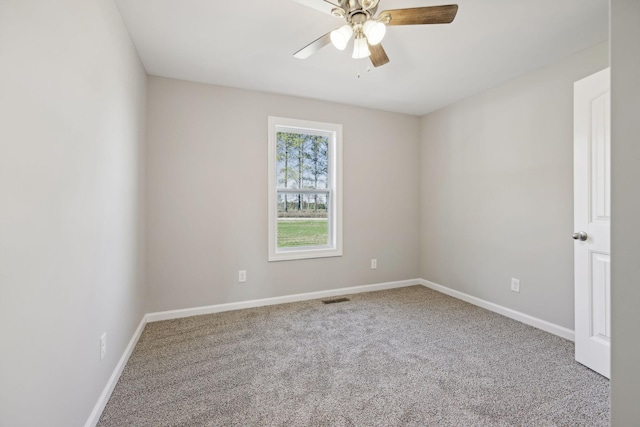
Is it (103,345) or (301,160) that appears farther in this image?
(301,160)

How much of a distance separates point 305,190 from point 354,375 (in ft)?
7.24

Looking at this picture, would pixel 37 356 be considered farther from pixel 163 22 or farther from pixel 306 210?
pixel 306 210

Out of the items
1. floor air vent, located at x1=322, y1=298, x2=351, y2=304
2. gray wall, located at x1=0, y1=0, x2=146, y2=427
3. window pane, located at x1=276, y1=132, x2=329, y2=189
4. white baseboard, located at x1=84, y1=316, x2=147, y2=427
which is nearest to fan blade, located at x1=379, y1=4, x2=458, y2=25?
gray wall, located at x1=0, y1=0, x2=146, y2=427

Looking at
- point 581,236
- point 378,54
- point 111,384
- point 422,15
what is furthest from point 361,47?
point 111,384

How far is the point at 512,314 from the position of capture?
295 centimetres

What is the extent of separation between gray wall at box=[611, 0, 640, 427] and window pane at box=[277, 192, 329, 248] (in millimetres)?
2913

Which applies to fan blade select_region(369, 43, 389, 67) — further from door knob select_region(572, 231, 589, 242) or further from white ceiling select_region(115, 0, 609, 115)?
door knob select_region(572, 231, 589, 242)

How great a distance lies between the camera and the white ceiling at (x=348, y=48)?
1.91m

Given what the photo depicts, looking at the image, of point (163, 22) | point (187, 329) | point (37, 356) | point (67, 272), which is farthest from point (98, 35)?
point (187, 329)

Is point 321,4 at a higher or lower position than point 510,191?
higher

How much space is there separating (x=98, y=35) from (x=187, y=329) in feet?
7.69


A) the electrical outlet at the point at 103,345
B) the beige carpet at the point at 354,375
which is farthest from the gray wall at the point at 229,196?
the electrical outlet at the point at 103,345

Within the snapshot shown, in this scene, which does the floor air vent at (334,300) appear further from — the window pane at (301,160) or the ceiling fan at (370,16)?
the ceiling fan at (370,16)

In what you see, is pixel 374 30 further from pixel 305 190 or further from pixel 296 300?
pixel 296 300
